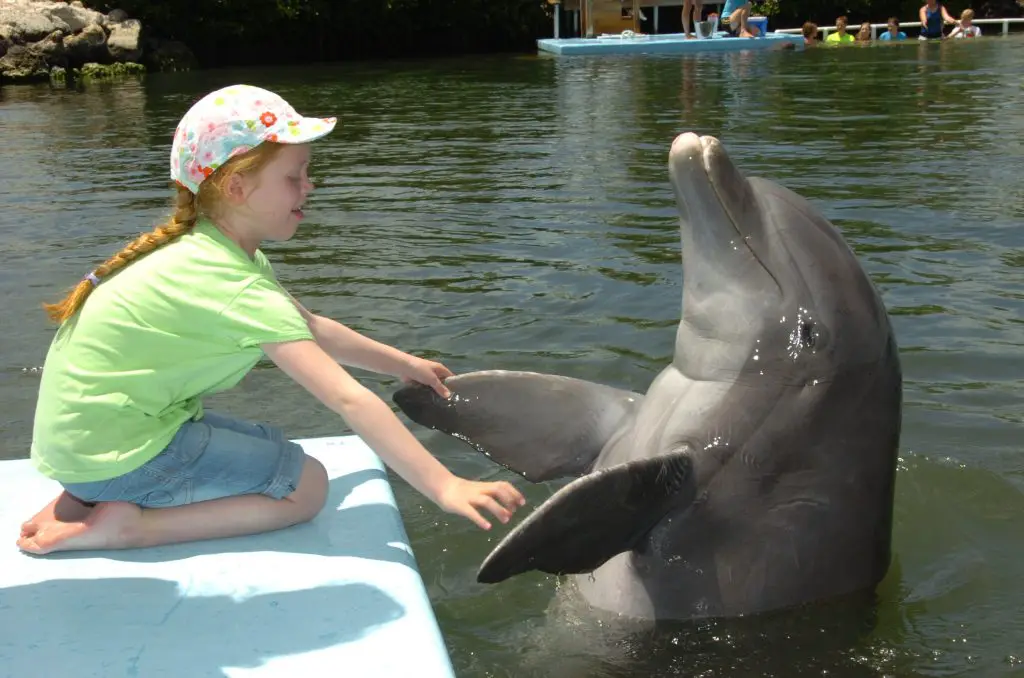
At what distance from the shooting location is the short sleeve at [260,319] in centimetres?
309

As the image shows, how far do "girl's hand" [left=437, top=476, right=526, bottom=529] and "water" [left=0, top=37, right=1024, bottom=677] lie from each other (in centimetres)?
75

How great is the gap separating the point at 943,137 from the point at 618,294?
7098 mm

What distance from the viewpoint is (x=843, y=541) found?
350 cm

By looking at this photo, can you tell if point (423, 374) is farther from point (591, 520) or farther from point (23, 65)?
point (23, 65)

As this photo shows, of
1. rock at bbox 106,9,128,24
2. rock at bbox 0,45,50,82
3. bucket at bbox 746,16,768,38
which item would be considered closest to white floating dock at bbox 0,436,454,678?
rock at bbox 0,45,50,82

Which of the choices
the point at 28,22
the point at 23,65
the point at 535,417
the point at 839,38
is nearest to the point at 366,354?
the point at 535,417

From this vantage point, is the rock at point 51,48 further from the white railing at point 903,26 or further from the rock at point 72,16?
the white railing at point 903,26

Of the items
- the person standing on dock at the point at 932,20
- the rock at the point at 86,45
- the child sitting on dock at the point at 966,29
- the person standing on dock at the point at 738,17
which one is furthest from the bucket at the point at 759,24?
the rock at the point at 86,45

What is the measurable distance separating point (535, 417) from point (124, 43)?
30293 mm

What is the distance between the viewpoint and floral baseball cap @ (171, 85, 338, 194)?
3170 mm

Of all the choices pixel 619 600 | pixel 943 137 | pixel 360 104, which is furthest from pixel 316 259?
pixel 360 104

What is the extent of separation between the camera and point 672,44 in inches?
1123

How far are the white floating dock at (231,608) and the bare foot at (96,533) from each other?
0.10ft

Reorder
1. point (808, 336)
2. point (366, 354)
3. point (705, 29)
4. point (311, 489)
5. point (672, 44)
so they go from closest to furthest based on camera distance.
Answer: point (808, 336), point (311, 489), point (366, 354), point (672, 44), point (705, 29)
